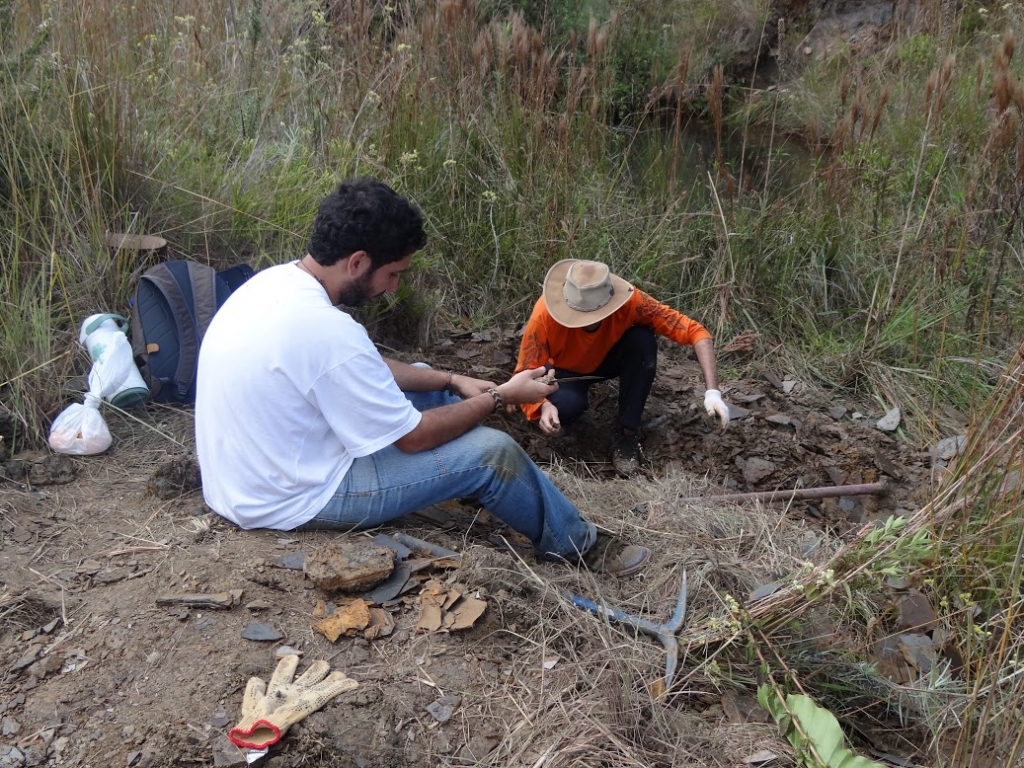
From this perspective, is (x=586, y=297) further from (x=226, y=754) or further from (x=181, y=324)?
A: (x=226, y=754)

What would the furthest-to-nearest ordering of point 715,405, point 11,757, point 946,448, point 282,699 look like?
point 946,448 → point 715,405 → point 282,699 → point 11,757

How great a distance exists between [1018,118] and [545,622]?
A: 3.40 meters

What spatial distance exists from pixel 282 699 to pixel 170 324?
1834mm

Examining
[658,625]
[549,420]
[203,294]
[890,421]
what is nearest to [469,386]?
[549,420]

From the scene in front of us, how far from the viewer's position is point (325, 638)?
2.48m

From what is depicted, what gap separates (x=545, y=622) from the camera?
259 centimetres

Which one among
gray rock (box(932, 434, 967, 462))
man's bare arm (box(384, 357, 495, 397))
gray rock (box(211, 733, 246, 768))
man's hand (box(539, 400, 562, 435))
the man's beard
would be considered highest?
the man's beard

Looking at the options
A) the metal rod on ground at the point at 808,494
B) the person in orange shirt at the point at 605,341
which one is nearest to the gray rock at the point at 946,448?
the metal rod on ground at the point at 808,494

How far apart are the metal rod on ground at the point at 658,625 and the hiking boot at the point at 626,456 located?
1425 millimetres

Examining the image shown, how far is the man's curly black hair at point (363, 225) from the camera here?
9.08 feet

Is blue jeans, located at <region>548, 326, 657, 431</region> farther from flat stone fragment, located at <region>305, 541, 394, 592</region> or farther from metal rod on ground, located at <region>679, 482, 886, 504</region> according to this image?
flat stone fragment, located at <region>305, 541, 394, 592</region>

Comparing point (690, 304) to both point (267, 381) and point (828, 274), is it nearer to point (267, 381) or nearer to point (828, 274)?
point (828, 274)

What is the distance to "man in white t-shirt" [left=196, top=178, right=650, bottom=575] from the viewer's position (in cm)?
265

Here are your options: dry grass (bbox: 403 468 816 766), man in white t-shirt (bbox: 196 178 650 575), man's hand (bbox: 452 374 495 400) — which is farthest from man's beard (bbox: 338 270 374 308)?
dry grass (bbox: 403 468 816 766)
